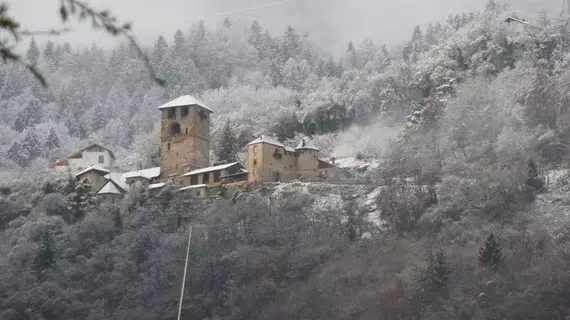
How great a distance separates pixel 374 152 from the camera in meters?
55.2

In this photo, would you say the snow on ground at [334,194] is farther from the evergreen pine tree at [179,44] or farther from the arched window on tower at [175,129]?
the evergreen pine tree at [179,44]

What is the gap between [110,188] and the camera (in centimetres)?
4850

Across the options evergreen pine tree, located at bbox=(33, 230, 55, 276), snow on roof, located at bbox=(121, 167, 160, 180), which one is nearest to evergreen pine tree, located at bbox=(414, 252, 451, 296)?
evergreen pine tree, located at bbox=(33, 230, 55, 276)

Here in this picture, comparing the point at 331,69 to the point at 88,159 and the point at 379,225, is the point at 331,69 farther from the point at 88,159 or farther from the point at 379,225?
the point at 379,225

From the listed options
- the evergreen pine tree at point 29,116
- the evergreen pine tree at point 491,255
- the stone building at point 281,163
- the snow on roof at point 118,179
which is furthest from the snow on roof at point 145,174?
the evergreen pine tree at point 29,116

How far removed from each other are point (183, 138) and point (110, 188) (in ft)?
19.7

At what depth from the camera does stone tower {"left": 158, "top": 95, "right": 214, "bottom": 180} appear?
169 feet

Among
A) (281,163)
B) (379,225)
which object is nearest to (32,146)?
(281,163)

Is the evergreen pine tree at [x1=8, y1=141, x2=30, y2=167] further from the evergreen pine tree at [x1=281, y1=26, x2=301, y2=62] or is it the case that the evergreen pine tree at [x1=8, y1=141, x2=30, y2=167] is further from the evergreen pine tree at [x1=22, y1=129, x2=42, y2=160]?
the evergreen pine tree at [x1=281, y1=26, x2=301, y2=62]

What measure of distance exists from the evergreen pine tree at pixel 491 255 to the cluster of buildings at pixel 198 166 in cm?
1464

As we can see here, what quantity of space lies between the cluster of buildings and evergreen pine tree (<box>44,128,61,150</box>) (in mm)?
25171

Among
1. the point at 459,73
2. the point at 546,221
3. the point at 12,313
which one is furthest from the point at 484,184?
the point at 12,313

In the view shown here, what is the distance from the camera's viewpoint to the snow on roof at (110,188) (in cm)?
4816

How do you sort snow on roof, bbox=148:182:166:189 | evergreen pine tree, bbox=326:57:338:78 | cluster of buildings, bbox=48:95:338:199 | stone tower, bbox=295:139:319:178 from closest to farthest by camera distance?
snow on roof, bbox=148:182:166:189 → cluster of buildings, bbox=48:95:338:199 → stone tower, bbox=295:139:319:178 → evergreen pine tree, bbox=326:57:338:78
